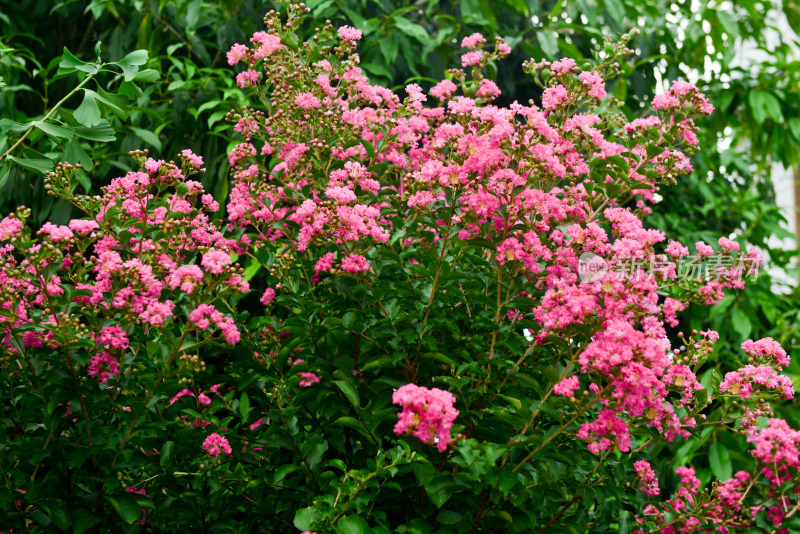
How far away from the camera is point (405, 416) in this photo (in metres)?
1.36

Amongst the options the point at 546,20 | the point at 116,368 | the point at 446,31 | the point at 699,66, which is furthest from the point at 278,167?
the point at 699,66

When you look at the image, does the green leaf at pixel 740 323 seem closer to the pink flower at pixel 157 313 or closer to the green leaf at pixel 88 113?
the pink flower at pixel 157 313

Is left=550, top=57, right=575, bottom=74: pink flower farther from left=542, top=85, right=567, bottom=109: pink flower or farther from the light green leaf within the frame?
the light green leaf

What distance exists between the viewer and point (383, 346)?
5.79 feet

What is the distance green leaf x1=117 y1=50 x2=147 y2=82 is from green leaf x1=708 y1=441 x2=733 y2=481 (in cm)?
267

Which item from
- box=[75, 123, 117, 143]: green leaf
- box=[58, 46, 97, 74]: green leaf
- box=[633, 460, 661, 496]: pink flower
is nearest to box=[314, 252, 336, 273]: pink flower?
box=[75, 123, 117, 143]: green leaf

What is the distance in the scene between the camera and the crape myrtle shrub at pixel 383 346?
60.9 inches

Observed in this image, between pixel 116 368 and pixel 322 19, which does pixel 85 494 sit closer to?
pixel 116 368

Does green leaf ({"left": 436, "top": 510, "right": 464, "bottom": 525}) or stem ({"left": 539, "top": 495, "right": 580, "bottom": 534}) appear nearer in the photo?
green leaf ({"left": 436, "top": 510, "right": 464, "bottom": 525})

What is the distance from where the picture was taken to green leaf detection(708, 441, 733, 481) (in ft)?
10.2

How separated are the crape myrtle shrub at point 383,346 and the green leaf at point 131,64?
24 cm

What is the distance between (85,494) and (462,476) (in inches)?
34.0

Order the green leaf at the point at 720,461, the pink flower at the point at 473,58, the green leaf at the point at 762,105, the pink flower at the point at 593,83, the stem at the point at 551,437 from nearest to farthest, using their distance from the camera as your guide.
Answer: the stem at the point at 551,437 → the pink flower at the point at 593,83 → the pink flower at the point at 473,58 → the green leaf at the point at 720,461 → the green leaf at the point at 762,105

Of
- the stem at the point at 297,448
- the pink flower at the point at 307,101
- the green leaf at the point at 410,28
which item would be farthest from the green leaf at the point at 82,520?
the green leaf at the point at 410,28
